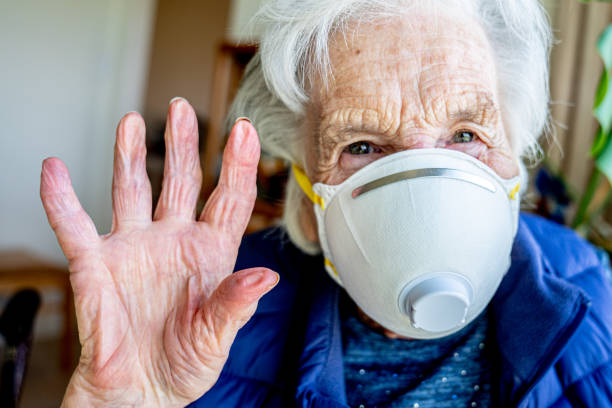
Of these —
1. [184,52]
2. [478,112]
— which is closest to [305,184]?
[478,112]

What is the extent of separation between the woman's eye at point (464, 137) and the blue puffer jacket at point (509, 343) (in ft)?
0.87

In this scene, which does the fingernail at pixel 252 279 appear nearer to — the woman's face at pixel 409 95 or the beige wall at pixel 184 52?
the woman's face at pixel 409 95

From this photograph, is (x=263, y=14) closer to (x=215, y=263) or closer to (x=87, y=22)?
(x=215, y=263)

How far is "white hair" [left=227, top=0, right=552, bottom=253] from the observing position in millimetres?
905

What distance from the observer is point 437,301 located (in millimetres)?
733

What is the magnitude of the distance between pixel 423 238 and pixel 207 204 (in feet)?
1.15

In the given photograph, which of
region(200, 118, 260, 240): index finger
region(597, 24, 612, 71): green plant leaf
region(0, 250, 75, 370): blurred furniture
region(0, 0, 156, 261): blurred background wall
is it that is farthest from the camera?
region(0, 0, 156, 261): blurred background wall

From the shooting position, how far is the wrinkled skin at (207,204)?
0.71m

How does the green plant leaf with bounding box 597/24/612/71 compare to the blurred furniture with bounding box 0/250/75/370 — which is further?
the blurred furniture with bounding box 0/250/75/370

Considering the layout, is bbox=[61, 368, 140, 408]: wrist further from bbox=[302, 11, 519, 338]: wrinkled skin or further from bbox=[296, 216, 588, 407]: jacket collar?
bbox=[302, 11, 519, 338]: wrinkled skin

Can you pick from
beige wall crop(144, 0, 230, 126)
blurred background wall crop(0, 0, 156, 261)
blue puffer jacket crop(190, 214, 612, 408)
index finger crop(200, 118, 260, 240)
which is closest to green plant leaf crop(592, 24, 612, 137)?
blue puffer jacket crop(190, 214, 612, 408)

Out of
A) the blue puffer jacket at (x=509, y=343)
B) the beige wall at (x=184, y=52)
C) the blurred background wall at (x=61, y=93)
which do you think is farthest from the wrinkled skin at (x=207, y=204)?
the beige wall at (x=184, y=52)

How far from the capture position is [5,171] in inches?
123

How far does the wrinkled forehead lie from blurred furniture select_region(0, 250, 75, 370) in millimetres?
2311
